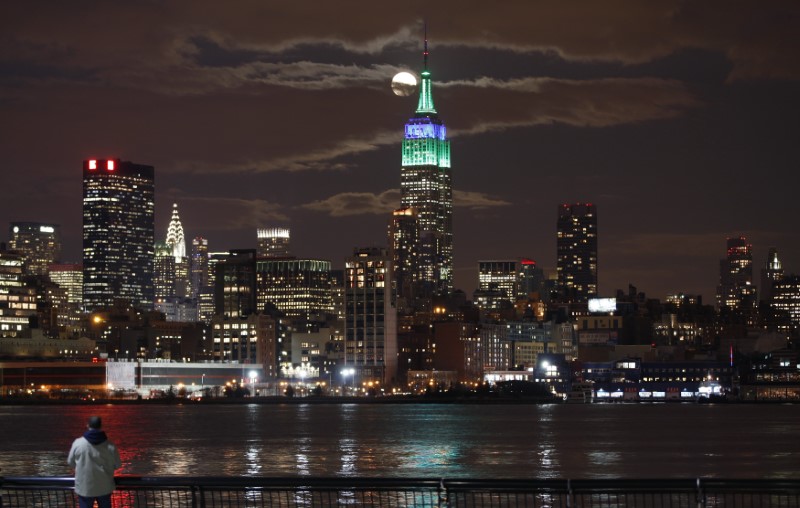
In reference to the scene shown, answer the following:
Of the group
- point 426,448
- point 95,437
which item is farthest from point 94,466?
point 426,448

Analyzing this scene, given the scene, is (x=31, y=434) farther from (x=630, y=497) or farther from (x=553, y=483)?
(x=553, y=483)

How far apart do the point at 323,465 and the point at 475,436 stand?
139 ft

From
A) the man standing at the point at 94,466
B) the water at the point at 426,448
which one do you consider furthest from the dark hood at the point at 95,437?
the water at the point at 426,448

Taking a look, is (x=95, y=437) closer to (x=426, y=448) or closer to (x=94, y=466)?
(x=94, y=466)

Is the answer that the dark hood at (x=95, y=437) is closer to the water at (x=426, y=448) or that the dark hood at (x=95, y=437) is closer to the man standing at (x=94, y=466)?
the man standing at (x=94, y=466)

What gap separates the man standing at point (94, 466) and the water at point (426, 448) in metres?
38.5

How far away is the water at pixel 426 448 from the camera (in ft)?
217

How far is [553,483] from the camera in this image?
23578 millimetres

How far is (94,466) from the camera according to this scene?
73.7 feet

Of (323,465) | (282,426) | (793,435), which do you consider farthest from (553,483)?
(282,426)

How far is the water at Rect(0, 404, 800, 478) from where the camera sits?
66.0m

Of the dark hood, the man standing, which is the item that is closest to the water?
the man standing

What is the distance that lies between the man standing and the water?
126ft

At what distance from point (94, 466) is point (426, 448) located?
66239 mm
